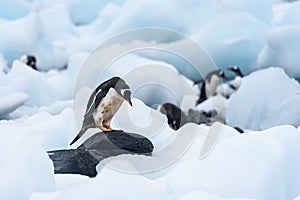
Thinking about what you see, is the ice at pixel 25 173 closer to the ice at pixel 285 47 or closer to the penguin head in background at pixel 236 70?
the ice at pixel 285 47

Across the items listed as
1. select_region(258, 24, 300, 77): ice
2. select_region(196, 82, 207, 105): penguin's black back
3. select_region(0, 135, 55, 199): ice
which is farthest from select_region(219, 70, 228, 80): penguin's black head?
select_region(0, 135, 55, 199): ice

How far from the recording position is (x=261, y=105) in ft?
16.5

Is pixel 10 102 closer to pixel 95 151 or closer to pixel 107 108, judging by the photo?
pixel 107 108

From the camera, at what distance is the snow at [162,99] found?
5.96 feet

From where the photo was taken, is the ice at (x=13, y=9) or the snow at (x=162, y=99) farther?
the ice at (x=13, y=9)

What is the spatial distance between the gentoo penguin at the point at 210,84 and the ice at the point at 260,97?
1.40 m

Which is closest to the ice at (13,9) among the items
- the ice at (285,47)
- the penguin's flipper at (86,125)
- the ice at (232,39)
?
the ice at (232,39)

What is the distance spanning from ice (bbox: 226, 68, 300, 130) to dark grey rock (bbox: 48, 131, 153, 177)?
8.26ft

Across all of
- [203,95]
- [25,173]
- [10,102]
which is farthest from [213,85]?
[25,173]

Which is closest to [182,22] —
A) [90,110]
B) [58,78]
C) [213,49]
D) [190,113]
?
[213,49]

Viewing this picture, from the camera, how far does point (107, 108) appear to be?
2.69 m

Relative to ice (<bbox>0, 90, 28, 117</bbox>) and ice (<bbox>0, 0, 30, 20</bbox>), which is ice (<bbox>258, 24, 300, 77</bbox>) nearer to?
ice (<bbox>0, 90, 28, 117</bbox>)

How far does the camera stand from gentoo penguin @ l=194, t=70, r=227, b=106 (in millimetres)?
6695

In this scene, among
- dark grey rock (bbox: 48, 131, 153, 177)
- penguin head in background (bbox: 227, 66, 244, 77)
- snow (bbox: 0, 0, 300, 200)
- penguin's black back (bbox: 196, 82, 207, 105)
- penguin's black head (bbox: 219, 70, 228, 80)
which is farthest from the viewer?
penguin's black head (bbox: 219, 70, 228, 80)
